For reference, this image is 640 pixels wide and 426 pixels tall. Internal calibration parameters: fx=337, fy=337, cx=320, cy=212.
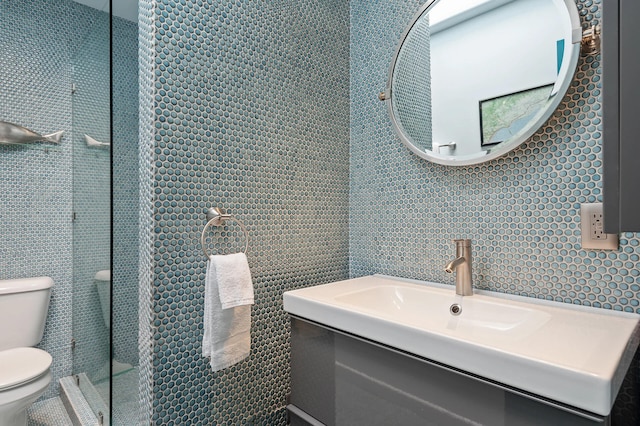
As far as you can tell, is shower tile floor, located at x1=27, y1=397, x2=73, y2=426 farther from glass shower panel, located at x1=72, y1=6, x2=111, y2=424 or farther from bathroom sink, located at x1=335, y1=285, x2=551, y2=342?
bathroom sink, located at x1=335, y1=285, x2=551, y2=342

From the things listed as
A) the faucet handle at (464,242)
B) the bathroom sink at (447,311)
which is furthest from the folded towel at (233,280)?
the faucet handle at (464,242)

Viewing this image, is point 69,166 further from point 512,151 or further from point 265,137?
point 512,151

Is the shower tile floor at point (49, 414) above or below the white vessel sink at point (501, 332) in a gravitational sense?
below

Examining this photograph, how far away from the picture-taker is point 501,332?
3.13 ft

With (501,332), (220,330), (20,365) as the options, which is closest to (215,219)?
(220,330)

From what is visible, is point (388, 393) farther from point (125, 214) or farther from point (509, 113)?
point (125, 214)

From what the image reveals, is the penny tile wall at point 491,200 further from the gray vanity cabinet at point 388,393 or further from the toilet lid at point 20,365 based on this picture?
the toilet lid at point 20,365

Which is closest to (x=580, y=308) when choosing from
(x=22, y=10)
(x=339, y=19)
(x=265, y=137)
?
(x=265, y=137)

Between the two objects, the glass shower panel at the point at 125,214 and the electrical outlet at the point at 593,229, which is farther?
the glass shower panel at the point at 125,214

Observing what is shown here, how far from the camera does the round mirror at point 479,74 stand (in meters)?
0.99

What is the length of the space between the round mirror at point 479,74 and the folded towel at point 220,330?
88 centimetres

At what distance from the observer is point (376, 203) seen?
1.49 m

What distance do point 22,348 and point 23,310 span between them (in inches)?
7.8

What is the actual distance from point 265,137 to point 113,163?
60 cm
